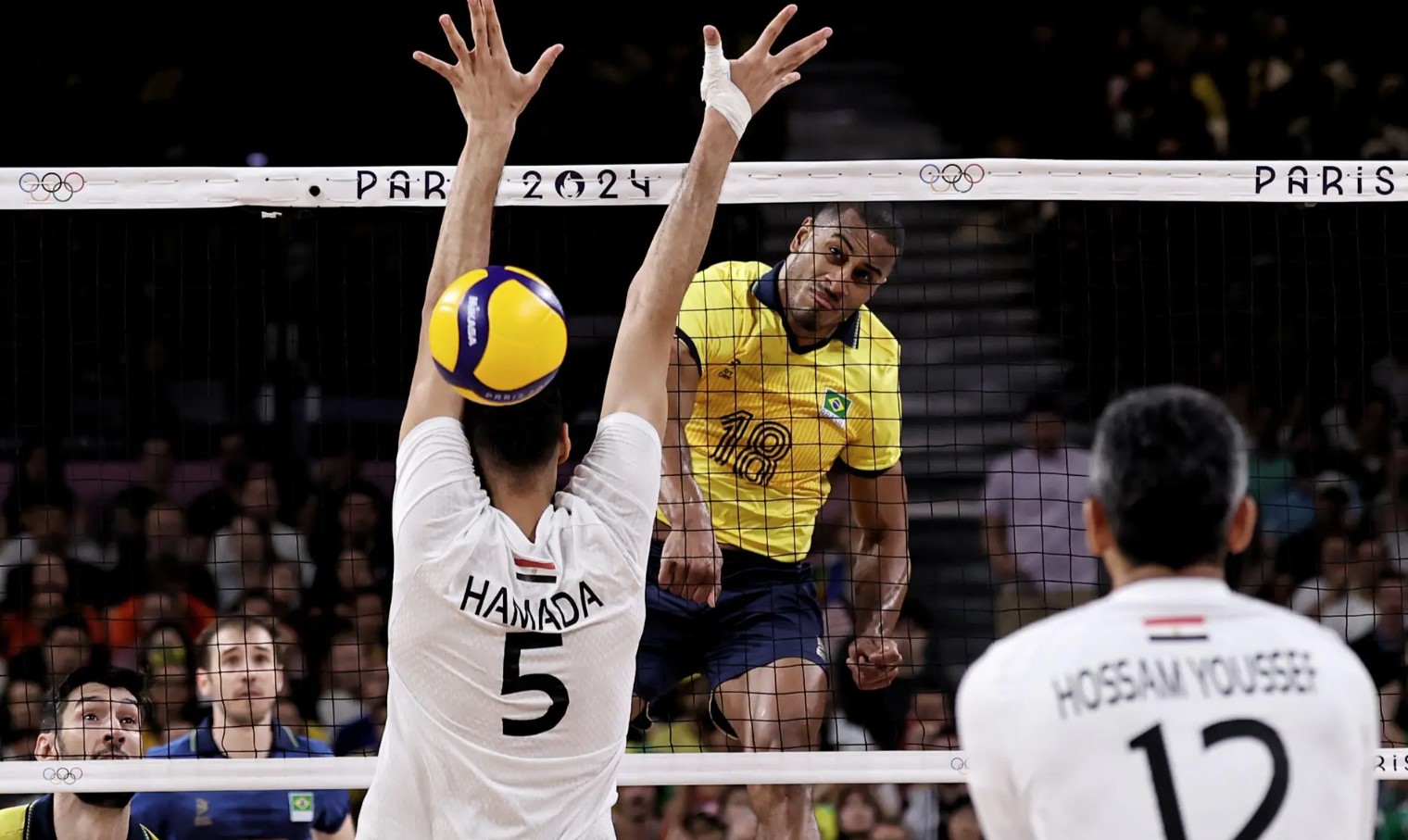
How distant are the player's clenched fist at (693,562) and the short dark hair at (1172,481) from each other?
3436 mm

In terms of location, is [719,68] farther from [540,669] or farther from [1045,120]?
[1045,120]

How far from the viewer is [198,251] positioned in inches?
504

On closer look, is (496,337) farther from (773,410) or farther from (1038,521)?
(1038,521)

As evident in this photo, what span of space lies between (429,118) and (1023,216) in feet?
15.0

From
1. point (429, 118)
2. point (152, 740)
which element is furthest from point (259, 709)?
point (429, 118)

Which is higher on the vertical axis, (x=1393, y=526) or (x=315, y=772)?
(x=1393, y=526)

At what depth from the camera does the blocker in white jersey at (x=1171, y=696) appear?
288 centimetres

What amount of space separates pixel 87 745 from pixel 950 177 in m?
4.03

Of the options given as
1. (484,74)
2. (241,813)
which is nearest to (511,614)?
(484,74)

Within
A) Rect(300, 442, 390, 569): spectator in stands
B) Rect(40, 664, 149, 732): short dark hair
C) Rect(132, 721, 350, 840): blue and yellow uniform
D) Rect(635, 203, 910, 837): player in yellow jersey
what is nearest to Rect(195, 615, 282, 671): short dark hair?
Rect(132, 721, 350, 840): blue and yellow uniform

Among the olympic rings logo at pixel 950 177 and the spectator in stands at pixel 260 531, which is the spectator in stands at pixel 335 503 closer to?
the spectator in stands at pixel 260 531

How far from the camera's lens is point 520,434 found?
4.16 metres

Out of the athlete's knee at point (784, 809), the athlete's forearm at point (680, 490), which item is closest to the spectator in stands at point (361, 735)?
the athlete's knee at point (784, 809)

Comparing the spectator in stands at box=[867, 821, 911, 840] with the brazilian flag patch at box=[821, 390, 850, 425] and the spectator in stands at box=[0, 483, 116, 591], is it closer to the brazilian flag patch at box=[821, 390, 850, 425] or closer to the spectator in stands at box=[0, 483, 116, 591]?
the brazilian flag patch at box=[821, 390, 850, 425]
